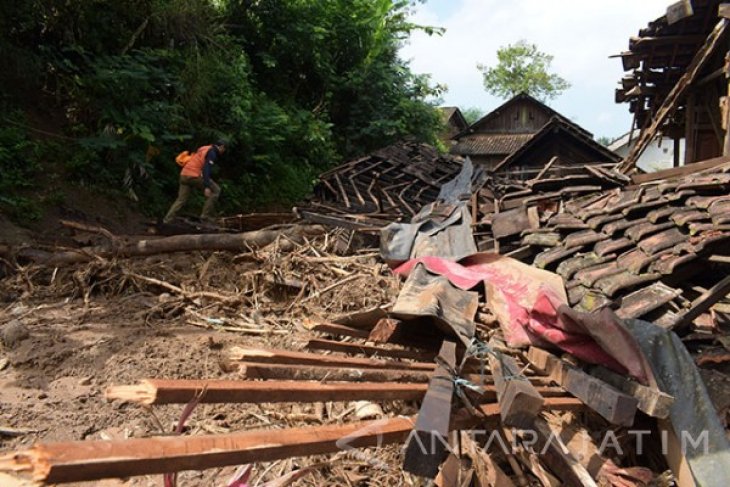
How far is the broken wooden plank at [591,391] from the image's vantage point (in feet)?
6.79

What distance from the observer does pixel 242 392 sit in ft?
5.25

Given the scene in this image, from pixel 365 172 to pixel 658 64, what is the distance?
7161 millimetres

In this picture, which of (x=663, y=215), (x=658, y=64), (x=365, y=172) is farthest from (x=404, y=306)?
(x=365, y=172)

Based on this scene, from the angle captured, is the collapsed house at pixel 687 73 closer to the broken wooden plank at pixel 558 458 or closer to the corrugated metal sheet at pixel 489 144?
the broken wooden plank at pixel 558 458

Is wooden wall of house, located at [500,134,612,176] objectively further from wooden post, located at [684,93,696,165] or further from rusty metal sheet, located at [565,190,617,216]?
rusty metal sheet, located at [565,190,617,216]

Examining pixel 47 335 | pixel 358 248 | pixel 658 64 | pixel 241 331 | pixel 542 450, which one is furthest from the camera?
pixel 658 64

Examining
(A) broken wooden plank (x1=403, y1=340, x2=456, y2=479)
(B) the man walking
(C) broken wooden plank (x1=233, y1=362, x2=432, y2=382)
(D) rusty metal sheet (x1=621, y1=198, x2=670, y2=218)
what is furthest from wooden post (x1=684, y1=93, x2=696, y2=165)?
(B) the man walking

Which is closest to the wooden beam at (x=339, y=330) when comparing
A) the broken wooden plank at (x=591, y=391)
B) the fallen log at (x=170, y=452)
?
the broken wooden plank at (x=591, y=391)

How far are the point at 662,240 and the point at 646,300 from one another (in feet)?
2.61

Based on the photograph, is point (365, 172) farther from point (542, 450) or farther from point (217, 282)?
point (542, 450)

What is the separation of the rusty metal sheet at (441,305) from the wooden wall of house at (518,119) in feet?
88.3

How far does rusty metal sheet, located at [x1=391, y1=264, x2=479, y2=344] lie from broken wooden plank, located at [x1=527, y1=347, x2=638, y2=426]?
0.50 meters

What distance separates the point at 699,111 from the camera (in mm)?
7977

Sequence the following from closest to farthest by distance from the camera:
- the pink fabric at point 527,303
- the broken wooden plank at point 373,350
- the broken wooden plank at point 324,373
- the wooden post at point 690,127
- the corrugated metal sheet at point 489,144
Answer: the broken wooden plank at point 324,373 < the pink fabric at point 527,303 < the broken wooden plank at point 373,350 < the wooden post at point 690,127 < the corrugated metal sheet at point 489,144
